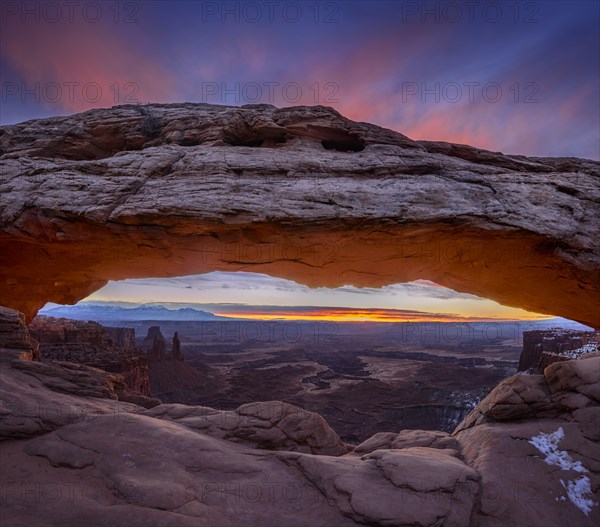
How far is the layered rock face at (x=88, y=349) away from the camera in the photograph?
35156mm

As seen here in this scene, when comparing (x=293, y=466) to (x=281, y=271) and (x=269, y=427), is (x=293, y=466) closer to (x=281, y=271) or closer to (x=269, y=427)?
(x=269, y=427)

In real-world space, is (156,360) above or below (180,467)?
below

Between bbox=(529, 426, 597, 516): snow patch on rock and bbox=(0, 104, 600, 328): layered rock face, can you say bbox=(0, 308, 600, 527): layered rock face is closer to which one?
bbox=(529, 426, 597, 516): snow patch on rock

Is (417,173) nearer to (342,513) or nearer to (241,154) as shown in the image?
(241,154)

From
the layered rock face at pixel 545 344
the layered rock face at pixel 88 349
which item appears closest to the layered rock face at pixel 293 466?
the layered rock face at pixel 88 349

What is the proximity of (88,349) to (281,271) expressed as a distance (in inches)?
1439

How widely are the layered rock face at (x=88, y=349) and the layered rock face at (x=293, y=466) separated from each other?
2965cm

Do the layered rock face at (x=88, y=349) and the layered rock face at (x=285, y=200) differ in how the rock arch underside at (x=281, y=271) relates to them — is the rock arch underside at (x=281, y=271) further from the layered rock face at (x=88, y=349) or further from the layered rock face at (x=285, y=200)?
the layered rock face at (x=88, y=349)

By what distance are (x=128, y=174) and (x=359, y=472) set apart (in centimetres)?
947

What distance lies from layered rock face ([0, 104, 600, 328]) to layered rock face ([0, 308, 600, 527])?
13.1 ft

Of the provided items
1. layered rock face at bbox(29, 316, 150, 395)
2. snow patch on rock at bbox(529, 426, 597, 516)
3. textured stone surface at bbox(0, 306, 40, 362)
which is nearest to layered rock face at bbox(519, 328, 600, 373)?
snow patch on rock at bbox(529, 426, 597, 516)

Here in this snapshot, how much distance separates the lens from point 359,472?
6.42 m

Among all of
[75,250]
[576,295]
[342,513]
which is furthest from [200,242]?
[576,295]

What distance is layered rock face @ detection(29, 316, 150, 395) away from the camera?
3516cm
